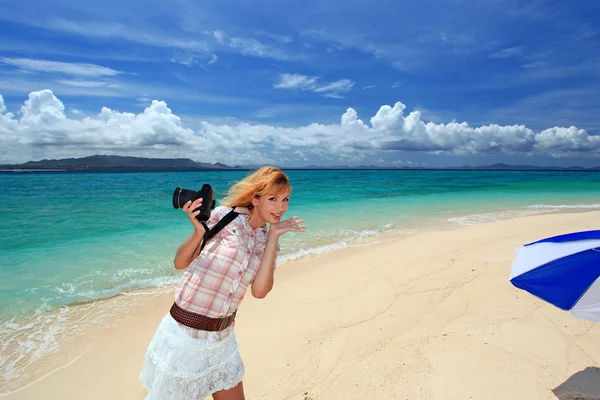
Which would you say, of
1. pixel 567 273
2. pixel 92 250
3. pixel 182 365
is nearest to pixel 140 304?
pixel 182 365

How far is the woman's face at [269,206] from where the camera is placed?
2.01 m

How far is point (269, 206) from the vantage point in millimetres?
2008

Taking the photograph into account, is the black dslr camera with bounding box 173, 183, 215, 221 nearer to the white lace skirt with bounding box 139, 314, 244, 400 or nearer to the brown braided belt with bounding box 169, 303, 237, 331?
the brown braided belt with bounding box 169, 303, 237, 331

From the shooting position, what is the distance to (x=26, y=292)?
651cm

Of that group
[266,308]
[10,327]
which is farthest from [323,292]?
[10,327]

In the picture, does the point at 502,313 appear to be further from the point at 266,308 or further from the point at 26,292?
the point at 26,292

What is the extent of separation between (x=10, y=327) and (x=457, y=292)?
7.15 meters

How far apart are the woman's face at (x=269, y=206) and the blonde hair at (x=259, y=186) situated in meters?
0.03

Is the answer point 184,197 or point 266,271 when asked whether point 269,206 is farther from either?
point 184,197

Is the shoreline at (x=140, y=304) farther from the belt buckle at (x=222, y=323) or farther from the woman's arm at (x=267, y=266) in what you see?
the woman's arm at (x=267, y=266)

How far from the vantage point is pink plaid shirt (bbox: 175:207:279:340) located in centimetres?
182

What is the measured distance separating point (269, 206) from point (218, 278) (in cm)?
51

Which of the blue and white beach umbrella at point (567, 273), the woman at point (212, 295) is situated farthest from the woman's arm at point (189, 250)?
the blue and white beach umbrella at point (567, 273)

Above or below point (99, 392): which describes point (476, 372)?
above
